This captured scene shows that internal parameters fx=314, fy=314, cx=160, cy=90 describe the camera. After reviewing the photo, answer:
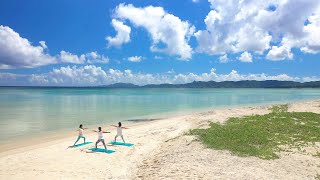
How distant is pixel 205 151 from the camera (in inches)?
776

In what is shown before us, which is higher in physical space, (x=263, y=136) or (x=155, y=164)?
(x=263, y=136)

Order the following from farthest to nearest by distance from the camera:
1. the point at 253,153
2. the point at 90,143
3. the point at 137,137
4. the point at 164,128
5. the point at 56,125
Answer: the point at 56,125 < the point at 164,128 < the point at 137,137 < the point at 90,143 < the point at 253,153

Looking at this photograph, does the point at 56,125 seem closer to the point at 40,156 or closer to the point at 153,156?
the point at 40,156

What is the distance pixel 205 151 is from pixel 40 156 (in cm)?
1081

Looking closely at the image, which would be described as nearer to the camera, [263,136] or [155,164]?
[155,164]

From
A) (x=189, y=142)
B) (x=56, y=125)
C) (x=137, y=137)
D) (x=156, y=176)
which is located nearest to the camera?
(x=156, y=176)

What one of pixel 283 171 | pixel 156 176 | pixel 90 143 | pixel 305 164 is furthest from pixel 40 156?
pixel 305 164

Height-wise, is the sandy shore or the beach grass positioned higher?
the beach grass

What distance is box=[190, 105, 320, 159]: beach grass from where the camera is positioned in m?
20.0

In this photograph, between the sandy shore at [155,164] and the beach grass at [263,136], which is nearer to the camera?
the sandy shore at [155,164]

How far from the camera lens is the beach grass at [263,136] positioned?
2003 centimetres

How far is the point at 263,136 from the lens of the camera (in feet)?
77.3

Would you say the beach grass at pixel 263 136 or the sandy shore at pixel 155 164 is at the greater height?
the beach grass at pixel 263 136

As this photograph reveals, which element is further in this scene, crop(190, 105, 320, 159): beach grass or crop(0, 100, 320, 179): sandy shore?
crop(190, 105, 320, 159): beach grass
